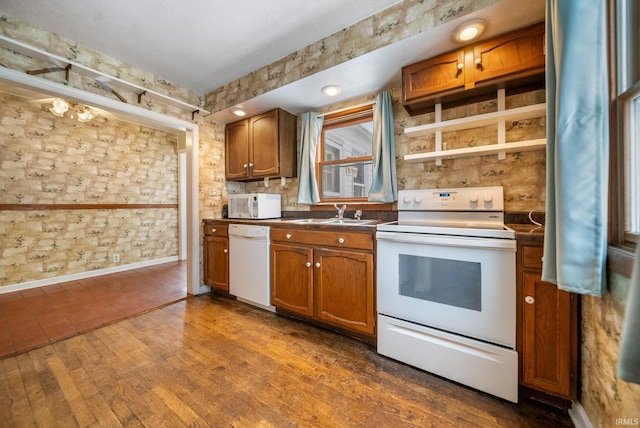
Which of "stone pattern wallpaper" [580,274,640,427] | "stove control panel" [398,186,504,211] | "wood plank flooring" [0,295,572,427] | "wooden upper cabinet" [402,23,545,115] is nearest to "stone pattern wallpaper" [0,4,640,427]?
"stone pattern wallpaper" [580,274,640,427]

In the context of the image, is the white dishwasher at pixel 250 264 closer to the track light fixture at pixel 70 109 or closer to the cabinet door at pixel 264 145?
the cabinet door at pixel 264 145

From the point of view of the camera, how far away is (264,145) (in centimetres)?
274

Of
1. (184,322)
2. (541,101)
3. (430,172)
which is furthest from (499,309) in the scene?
(184,322)

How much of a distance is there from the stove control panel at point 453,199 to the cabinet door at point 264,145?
1.44 meters

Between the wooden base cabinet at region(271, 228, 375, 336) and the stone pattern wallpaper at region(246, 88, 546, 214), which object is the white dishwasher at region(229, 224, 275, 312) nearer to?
the wooden base cabinet at region(271, 228, 375, 336)

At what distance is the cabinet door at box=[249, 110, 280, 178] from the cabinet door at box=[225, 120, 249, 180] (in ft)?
0.30

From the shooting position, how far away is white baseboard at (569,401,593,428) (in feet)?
3.56

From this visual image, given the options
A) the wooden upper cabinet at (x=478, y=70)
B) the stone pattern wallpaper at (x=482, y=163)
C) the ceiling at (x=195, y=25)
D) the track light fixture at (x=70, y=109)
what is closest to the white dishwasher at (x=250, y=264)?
the stone pattern wallpaper at (x=482, y=163)

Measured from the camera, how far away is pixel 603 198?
0.88 meters

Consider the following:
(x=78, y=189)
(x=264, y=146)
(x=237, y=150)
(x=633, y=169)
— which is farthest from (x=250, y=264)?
(x=78, y=189)

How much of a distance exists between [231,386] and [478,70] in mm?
2524

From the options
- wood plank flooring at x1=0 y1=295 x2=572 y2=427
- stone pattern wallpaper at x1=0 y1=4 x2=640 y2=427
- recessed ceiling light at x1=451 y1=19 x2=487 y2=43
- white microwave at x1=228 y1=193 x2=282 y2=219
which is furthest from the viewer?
white microwave at x1=228 y1=193 x2=282 y2=219

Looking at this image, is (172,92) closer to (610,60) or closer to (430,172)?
(430,172)

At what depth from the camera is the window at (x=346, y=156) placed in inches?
98.3
